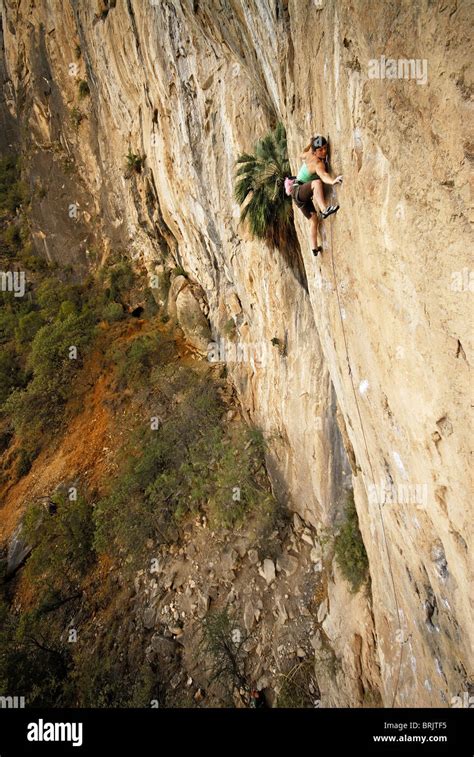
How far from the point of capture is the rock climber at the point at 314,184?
13.4 feet

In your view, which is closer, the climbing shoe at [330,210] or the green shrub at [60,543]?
the climbing shoe at [330,210]

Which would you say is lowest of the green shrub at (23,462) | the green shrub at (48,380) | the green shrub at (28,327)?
the green shrub at (23,462)

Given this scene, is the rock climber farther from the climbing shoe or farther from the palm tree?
the palm tree

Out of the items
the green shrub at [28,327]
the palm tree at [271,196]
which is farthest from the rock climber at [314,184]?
the green shrub at [28,327]

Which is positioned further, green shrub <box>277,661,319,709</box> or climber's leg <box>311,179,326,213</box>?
green shrub <box>277,661,319,709</box>

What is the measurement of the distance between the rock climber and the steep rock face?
7.3 inches

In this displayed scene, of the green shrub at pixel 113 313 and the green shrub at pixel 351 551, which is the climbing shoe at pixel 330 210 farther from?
the green shrub at pixel 113 313

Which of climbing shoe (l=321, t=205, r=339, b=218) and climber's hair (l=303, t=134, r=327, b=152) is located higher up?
climber's hair (l=303, t=134, r=327, b=152)

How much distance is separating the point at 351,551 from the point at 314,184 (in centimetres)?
635

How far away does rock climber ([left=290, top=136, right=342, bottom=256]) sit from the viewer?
409cm

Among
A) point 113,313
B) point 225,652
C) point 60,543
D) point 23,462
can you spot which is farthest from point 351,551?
point 113,313

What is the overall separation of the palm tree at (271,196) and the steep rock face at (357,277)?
44cm

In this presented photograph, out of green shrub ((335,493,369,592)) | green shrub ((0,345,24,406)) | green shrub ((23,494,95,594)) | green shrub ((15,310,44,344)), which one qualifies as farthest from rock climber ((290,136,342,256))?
green shrub ((15,310,44,344))

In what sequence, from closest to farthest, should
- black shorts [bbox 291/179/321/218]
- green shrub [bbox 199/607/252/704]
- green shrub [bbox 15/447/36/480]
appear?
black shorts [bbox 291/179/321/218] < green shrub [bbox 199/607/252/704] < green shrub [bbox 15/447/36/480]
